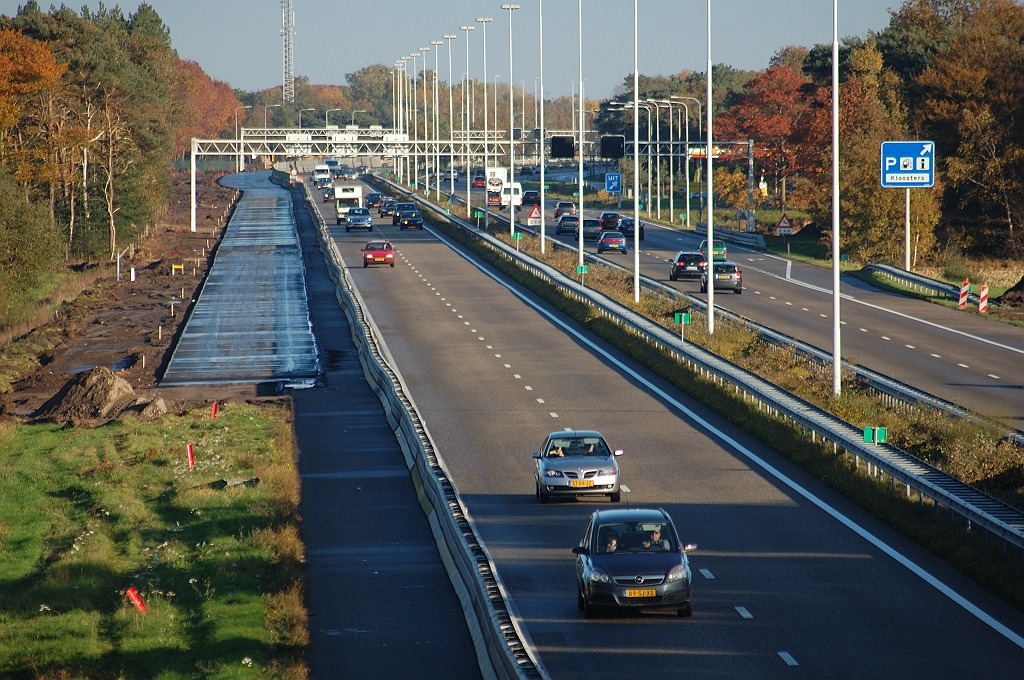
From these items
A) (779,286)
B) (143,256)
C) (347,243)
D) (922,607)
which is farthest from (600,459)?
(143,256)

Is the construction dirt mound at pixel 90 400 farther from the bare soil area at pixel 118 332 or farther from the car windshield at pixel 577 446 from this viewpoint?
the car windshield at pixel 577 446

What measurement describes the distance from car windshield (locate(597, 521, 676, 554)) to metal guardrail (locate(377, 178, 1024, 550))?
4.94 meters

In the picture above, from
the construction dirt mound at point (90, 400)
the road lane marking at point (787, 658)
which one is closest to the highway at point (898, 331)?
the road lane marking at point (787, 658)

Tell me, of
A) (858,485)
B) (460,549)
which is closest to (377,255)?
(858,485)

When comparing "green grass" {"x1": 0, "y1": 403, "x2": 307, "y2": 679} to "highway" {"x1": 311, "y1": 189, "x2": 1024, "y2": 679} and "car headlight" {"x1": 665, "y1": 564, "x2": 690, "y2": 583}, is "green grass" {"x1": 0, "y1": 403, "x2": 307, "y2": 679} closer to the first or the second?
"highway" {"x1": 311, "y1": 189, "x2": 1024, "y2": 679}

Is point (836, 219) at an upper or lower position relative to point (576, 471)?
upper

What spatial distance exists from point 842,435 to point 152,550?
42.6 ft

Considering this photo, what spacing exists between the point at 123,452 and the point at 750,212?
2646 inches

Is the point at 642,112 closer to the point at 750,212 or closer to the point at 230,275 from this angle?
the point at 750,212

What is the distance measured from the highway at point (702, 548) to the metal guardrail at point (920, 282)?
22.8m

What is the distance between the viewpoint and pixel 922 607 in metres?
16.9

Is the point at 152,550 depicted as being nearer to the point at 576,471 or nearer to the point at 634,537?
the point at 576,471

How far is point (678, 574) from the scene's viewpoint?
1631 cm

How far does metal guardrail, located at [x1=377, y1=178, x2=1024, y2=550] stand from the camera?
62.4ft
